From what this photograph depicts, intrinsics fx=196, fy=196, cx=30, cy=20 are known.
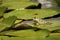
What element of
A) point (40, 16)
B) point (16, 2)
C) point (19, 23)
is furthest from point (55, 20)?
point (16, 2)

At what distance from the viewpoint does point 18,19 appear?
116cm

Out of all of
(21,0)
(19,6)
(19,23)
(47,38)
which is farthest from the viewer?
(21,0)

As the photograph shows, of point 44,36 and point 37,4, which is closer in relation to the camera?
point 44,36

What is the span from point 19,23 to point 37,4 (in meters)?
0.28

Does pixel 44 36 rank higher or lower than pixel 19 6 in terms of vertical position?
lower

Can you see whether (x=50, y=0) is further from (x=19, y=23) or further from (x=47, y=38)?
(x=47, y=38)

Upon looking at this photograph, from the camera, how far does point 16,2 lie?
1399 millimetres

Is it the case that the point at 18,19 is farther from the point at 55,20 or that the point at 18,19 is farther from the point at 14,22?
the point at 55,20

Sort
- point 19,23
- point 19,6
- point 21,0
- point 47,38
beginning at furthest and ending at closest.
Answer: point 21,0, point 19,6, point 19,23, point 47,38

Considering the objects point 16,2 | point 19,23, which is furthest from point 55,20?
point 16,2

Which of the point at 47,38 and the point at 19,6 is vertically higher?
the point at 19,6

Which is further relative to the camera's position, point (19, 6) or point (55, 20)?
point (19, 6)

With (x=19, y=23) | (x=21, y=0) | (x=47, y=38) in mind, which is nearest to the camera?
(x=47, y=38)

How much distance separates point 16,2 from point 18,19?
27 cm
